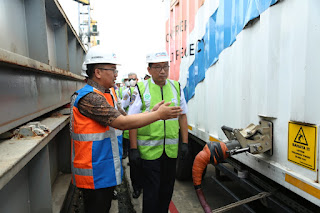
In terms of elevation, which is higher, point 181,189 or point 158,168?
point 158,168

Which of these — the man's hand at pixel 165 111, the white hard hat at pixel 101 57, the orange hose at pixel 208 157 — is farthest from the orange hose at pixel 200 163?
the white hard hat at pixel 101 57

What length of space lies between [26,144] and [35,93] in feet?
2.26

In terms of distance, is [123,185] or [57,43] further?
[123,185]

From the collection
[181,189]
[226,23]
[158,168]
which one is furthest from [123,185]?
[226,23]

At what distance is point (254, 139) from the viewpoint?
73.8 inches

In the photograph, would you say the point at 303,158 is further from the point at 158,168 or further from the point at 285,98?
the point at 158,168

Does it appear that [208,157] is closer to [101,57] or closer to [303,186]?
[303,186]

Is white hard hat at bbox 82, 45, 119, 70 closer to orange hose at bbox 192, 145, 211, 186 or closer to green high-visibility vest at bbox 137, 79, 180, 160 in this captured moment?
green high-visibility vest at bbox 137, 79, 180, 160

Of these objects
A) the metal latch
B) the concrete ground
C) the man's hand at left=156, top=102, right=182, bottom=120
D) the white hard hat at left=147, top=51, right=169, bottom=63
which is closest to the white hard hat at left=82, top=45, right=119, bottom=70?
the man's hand at left=156, top=102, right=182, bottom=120

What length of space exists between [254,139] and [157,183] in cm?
124

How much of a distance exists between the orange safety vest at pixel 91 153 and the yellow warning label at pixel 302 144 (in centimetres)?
129

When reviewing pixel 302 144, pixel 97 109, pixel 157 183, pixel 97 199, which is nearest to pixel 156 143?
pixel 157 183

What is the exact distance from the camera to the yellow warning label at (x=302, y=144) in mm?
1394

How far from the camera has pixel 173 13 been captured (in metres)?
4.68
